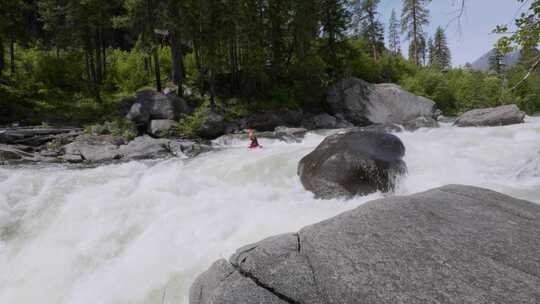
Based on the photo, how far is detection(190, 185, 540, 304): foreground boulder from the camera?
228cm

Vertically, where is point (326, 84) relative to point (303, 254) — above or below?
above

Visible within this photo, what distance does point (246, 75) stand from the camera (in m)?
23.8

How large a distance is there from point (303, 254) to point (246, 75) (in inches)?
877

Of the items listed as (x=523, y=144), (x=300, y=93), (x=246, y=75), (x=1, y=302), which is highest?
(x=246, y=75)

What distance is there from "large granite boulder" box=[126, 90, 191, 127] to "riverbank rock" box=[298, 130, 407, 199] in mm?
12871

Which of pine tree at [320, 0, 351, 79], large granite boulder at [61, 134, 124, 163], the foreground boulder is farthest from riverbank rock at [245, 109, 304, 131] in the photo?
the foreground boulder

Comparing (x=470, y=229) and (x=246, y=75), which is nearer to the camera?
(x=470, y=229)

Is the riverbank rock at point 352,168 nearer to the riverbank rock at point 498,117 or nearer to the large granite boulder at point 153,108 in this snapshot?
the riverbank rock at point 498,117

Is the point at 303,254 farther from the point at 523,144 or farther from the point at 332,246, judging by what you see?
the point at 523,144

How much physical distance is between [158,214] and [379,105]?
20992 millimetres

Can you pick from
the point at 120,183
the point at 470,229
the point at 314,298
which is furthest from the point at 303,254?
the point at 120,183

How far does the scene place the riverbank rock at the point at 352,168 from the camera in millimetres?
6328

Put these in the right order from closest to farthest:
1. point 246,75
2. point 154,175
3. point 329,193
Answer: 1. point 329,193
2. point 154,175
3. point 246,75

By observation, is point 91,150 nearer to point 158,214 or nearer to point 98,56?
point 158,214
